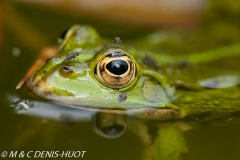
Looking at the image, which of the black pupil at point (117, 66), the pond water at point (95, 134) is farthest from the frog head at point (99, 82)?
the pond water at point (95, 134)

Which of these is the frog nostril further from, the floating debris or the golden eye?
the floating debris

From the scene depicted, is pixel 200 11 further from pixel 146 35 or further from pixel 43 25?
pixel 43 25

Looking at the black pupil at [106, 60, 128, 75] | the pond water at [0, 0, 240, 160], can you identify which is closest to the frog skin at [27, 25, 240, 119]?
the black pupil at [106, 60, 128, 75]

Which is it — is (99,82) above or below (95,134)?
above

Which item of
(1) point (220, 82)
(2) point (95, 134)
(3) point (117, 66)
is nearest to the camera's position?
(3) point (117, 66)

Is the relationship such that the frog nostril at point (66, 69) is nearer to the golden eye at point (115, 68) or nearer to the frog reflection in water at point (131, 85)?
the frog reflection in water at point (131, 85)

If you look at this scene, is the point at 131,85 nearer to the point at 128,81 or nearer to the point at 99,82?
the point at 128,81

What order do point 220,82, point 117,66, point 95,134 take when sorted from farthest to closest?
point 220,82, point 95,134, point 117,66

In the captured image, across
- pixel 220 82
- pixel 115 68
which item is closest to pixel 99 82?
pixel 115 68
